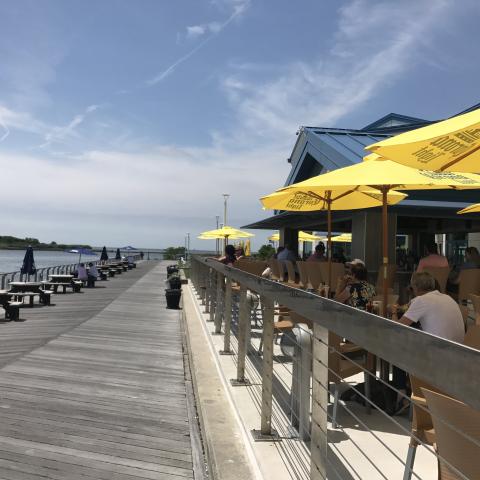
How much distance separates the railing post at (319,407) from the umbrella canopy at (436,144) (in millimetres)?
1845

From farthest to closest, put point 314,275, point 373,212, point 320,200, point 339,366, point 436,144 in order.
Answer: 1. point 373,212
2. point 314,275
3. point 320,200
4. point 339,366
5. point 436,144

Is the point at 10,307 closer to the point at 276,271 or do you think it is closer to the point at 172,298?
the point at 172,298

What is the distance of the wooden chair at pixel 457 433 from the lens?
5.27ft

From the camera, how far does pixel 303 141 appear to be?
16656mm

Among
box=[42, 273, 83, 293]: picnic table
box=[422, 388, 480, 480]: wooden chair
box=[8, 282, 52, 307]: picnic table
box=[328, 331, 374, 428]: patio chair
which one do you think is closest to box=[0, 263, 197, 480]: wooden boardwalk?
box=[328, 331, 374, 428]: patio chair

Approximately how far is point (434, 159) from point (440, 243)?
67.6 feet

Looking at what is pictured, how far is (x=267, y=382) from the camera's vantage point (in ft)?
11.7

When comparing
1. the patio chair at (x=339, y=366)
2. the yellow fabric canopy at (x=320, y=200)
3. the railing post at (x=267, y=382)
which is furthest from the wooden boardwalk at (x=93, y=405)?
the yellow fabric canopy at (x=320, y=200)

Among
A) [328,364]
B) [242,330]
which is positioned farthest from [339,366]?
[242,330]

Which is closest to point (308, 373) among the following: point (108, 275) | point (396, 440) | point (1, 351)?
point (396, 440)

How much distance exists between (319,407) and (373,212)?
31.5 ft

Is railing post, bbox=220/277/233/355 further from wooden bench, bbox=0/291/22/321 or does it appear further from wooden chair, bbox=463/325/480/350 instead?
wooden bench, bbox=0/291/22/321

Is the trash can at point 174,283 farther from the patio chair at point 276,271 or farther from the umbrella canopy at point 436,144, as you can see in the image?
the umbrella canopy at point 436,144

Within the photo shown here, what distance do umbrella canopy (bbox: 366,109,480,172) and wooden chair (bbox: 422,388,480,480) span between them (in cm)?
225
